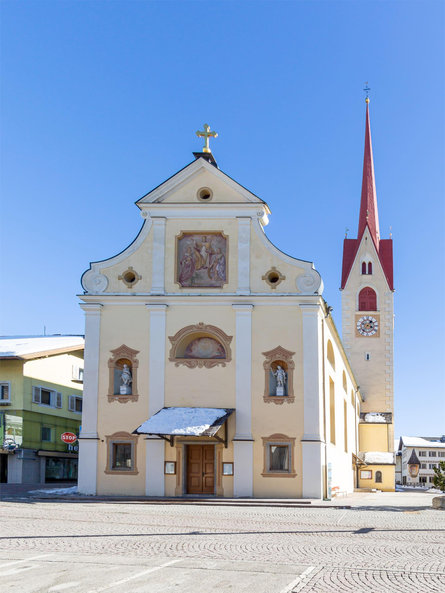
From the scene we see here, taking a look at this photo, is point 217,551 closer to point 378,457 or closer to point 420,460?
point 378,457

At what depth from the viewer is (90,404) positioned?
32.5 metres

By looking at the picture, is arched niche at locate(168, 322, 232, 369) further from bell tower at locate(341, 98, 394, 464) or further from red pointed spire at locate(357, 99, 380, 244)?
red pointed spire at locate(357, 99, 380, 244)

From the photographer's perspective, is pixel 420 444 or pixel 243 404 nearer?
pixel 243 404

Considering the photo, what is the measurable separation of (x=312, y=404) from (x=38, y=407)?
1857 centimetres

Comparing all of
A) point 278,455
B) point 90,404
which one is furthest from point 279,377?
point 90,404

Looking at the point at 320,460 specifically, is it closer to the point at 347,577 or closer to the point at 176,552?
the point at 176,552

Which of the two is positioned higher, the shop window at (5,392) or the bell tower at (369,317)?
the bell tower at (369,317)

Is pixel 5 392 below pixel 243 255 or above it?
below

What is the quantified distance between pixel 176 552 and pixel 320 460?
735 inches

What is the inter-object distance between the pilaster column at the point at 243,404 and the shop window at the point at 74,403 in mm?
19194

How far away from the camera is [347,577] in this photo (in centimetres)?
1093

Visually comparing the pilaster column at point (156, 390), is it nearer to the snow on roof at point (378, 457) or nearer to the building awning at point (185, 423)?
the building awning at point (185, 423)

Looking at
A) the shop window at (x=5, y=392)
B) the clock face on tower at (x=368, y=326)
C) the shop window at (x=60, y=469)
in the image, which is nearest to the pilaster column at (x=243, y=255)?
the shop window at (x=5, y=392)

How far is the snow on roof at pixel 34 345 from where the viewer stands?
141ft
